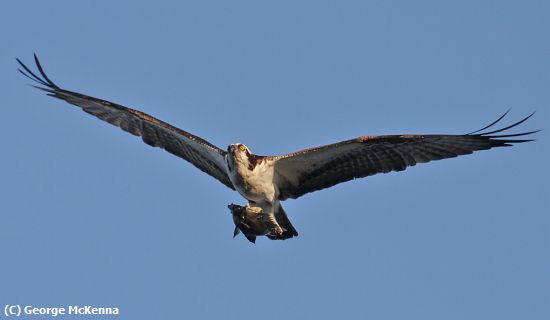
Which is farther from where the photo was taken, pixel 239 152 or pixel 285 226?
pixel 285 226

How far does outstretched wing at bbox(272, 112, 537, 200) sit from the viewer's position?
17.0 metres

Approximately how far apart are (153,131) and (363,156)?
4.24 m

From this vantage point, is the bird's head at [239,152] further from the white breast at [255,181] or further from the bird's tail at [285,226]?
the bird's tail at [285,226]

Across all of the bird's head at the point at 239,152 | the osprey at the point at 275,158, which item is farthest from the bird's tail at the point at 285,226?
the bird's head at the point at 239,152

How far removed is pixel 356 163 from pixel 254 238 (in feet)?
7.89

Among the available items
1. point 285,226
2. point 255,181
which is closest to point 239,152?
point 255,181

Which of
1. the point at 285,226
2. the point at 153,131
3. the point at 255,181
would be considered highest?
the point at 153,131

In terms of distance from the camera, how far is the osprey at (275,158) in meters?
17.0

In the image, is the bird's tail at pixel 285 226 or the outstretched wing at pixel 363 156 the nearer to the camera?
the outstretched wing at pixel 363 156

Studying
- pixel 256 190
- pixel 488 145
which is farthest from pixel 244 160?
pixel 488 145

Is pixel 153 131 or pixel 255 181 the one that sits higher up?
pixel 153 131

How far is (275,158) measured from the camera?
17953 mm

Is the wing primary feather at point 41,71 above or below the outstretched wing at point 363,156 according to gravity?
above

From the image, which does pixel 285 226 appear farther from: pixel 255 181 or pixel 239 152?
pixel 239 152
